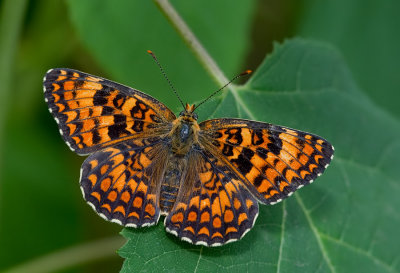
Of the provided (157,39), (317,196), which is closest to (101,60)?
(157,39)

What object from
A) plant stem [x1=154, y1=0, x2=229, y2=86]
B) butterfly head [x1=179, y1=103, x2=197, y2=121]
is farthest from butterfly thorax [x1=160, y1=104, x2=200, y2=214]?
plant stem [x1=154, y1=0, x2=229, y2=86]

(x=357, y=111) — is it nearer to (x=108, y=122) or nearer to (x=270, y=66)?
(x=270, y=66)

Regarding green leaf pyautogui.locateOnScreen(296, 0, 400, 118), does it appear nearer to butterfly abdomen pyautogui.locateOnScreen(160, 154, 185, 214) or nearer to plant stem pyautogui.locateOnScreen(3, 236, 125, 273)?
plant stem pyautogui.locateOnScreen(3, 236, 125, 273)

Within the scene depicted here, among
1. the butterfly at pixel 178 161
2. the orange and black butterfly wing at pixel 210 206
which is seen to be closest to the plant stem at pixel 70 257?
the butterfly at pixel 178 161

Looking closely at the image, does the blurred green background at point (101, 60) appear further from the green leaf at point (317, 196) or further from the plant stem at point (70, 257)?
the green leaf at point (317, 196)

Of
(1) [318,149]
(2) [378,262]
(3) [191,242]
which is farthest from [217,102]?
(2) [378,262]
